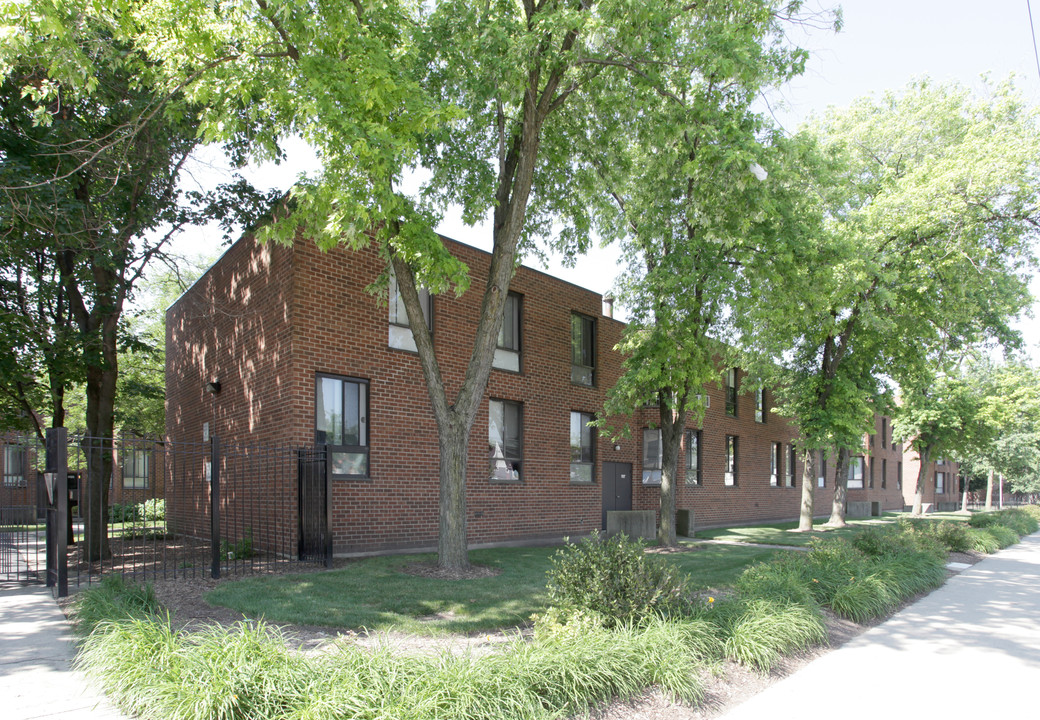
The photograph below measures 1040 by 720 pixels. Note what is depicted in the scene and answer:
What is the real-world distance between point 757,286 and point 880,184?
1087 cm

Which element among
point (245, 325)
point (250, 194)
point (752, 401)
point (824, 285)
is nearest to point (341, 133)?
point (250, 194)

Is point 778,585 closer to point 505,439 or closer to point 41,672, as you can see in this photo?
point 41,672

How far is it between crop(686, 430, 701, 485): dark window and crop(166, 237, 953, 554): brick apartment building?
2.64ft

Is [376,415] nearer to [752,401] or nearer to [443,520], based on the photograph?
[443,520]

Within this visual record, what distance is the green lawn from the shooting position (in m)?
7.29

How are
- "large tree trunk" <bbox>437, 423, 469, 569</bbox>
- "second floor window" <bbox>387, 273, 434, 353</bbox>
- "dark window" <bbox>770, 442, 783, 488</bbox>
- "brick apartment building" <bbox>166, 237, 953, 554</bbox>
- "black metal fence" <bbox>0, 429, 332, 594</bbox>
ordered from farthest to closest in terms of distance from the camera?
"dark window" <bbox>770, 442, 783, 488</bbox> < "second floor window" <bbox>387, 273, 434, 353</bbox> < "brick apartment building" <bbox>166, 237, 953, 554</bbox> < "large tree trunk" <bbox>437, 423, 469, 569</bbox> < "black metal fence" <bbox>0, 429, 332, 594</bbox>

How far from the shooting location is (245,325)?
13773 mm

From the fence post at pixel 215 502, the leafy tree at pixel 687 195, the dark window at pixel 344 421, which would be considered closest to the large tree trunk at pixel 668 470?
the leafy tree at pixel 687 195

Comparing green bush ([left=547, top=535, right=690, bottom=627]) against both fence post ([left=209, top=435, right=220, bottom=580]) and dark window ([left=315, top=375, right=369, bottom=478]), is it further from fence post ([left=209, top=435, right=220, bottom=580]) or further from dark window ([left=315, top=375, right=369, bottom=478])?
dark window ([left=315, top=375, right=369, bottom=478])

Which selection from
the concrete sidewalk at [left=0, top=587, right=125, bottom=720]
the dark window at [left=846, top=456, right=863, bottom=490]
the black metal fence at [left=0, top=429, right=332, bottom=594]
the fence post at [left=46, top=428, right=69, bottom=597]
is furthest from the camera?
the dark window at [left=846, top=456, right=863, bottom=490]

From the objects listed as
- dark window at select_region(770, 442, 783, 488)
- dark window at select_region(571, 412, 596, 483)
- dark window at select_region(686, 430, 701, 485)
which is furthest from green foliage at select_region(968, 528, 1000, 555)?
dark window at select_region(770, 442, 783, 488)

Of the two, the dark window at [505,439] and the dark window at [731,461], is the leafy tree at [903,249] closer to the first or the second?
the dark window at [731,461]

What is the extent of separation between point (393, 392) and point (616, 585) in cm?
758

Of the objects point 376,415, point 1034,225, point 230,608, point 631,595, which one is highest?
point 1034,225
